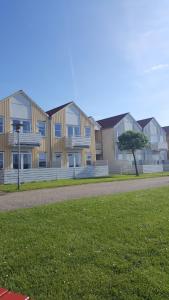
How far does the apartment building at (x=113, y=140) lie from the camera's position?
4313 centimetres

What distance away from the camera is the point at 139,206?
9.88 metres

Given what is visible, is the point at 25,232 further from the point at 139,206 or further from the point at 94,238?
the point at 139,206

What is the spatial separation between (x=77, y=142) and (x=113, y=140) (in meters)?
9.99

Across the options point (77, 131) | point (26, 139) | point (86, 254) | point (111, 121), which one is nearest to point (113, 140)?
point (111, 121)

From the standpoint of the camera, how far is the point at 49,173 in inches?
1125

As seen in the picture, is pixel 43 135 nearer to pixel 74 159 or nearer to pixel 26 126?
pixel 26 126

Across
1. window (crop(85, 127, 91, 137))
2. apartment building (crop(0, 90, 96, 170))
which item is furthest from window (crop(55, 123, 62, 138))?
window (crop(85, 127, 91, 137))

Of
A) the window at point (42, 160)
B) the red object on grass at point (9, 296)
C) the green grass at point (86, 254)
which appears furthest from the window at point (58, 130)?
the red object on grass at point (9, 296)

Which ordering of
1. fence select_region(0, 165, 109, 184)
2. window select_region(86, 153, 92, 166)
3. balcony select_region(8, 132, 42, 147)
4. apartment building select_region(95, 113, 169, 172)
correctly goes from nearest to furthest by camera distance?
1. fence select_region(0, 165, 109, 184)
2. balcony select_region(8, 132, 42, 147)
3. window select_region(86, 153, 92, 166)
4. apartment building select_region(95, 113, 169, 172)

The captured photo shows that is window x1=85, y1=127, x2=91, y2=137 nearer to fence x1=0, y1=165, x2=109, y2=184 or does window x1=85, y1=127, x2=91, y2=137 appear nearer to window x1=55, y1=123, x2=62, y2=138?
window x1=55, y1=123, x2=62, y2=138

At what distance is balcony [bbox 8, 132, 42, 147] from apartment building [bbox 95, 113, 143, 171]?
15.0 m

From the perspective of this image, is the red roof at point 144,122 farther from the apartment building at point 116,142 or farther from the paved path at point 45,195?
the paved path at point 45,195

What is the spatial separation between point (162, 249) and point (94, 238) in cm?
154

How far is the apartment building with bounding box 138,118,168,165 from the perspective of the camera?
48.5 m
